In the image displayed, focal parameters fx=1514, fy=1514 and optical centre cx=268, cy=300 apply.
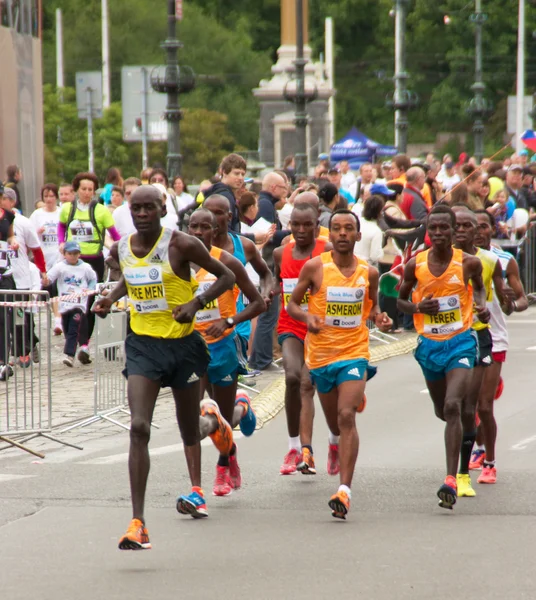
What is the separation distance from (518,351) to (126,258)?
10.0 metres

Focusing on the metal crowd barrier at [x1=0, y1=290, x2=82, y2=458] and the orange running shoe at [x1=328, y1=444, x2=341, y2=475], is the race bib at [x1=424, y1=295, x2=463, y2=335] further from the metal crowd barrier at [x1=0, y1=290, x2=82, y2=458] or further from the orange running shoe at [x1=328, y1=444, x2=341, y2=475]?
the metal crowd barrier at [x1=0, y1=290, x2=82, y2=458]

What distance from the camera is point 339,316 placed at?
880 cm

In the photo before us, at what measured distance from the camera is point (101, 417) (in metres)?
12.0

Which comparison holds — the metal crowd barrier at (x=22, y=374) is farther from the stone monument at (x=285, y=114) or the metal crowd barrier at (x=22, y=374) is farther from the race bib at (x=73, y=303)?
the stone monument at (x=285, y=114)

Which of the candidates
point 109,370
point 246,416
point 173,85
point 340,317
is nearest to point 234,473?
point 246,416

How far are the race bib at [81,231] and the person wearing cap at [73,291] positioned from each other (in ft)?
1.68

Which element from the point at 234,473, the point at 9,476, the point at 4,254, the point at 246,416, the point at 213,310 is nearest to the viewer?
the point at 234,473

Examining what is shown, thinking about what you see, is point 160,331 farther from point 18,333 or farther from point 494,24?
point 494,24

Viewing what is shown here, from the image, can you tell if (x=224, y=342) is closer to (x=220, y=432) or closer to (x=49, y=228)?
(x=220, y=432)

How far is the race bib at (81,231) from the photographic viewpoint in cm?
1638

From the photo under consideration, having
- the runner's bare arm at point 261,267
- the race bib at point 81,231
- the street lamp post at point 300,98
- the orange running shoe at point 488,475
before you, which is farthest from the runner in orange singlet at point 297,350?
the street lamp post at point 300,98

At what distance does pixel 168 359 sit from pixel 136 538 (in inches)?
40.8

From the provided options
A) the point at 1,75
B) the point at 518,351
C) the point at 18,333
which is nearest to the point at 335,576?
the point at 18,333

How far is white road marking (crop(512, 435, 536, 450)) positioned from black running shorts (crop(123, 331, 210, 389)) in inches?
141
